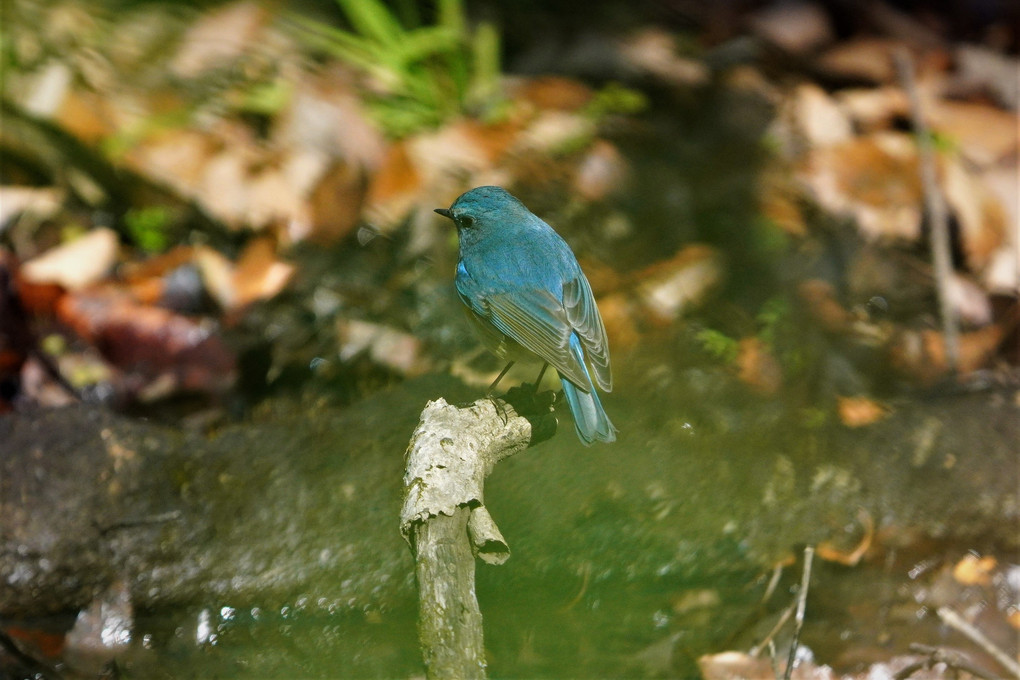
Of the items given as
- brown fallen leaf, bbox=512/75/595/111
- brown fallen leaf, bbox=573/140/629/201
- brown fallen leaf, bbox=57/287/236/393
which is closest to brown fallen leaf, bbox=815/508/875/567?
brown fallen leaf, bbox=573/140/629/201

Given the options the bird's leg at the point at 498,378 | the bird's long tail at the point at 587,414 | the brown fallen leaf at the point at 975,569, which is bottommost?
the brown fallen leaf at the point at 975,569

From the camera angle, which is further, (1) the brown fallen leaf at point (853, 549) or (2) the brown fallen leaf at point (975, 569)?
(2) the brown fallen leaf at point (975, 569)

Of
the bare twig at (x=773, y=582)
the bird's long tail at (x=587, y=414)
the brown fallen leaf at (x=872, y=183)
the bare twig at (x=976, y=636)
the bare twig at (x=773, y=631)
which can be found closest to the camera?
the bird's long tail at (x=587, y=414)

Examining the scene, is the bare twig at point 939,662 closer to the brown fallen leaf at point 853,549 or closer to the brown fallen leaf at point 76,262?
the brown fallen leaf at point 853,549

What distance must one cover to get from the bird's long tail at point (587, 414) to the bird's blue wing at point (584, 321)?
0.06 metres

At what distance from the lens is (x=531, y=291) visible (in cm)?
149

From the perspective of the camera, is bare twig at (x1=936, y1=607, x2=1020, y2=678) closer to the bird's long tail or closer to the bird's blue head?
the bird's long tail

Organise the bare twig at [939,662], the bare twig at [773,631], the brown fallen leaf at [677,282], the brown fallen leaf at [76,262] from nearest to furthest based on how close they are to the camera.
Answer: the bare twig at [939,662]
the bare twig at [773,631]
the brown fallen leaf at [677,282]
the brown fallen leaf at [76,262]

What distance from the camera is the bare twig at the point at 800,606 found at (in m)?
1.80

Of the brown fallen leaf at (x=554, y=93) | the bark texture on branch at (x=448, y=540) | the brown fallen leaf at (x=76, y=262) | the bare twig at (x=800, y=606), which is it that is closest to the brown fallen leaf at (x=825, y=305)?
the bare twig at (x=800, y=606)

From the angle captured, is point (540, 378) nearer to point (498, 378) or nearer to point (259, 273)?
point (498, 378)

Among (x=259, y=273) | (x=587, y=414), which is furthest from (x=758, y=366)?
(x=259, y=273)

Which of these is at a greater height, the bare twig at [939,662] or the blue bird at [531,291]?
the blue bird at [531,291]

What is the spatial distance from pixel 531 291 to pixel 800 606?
95 centimetres
